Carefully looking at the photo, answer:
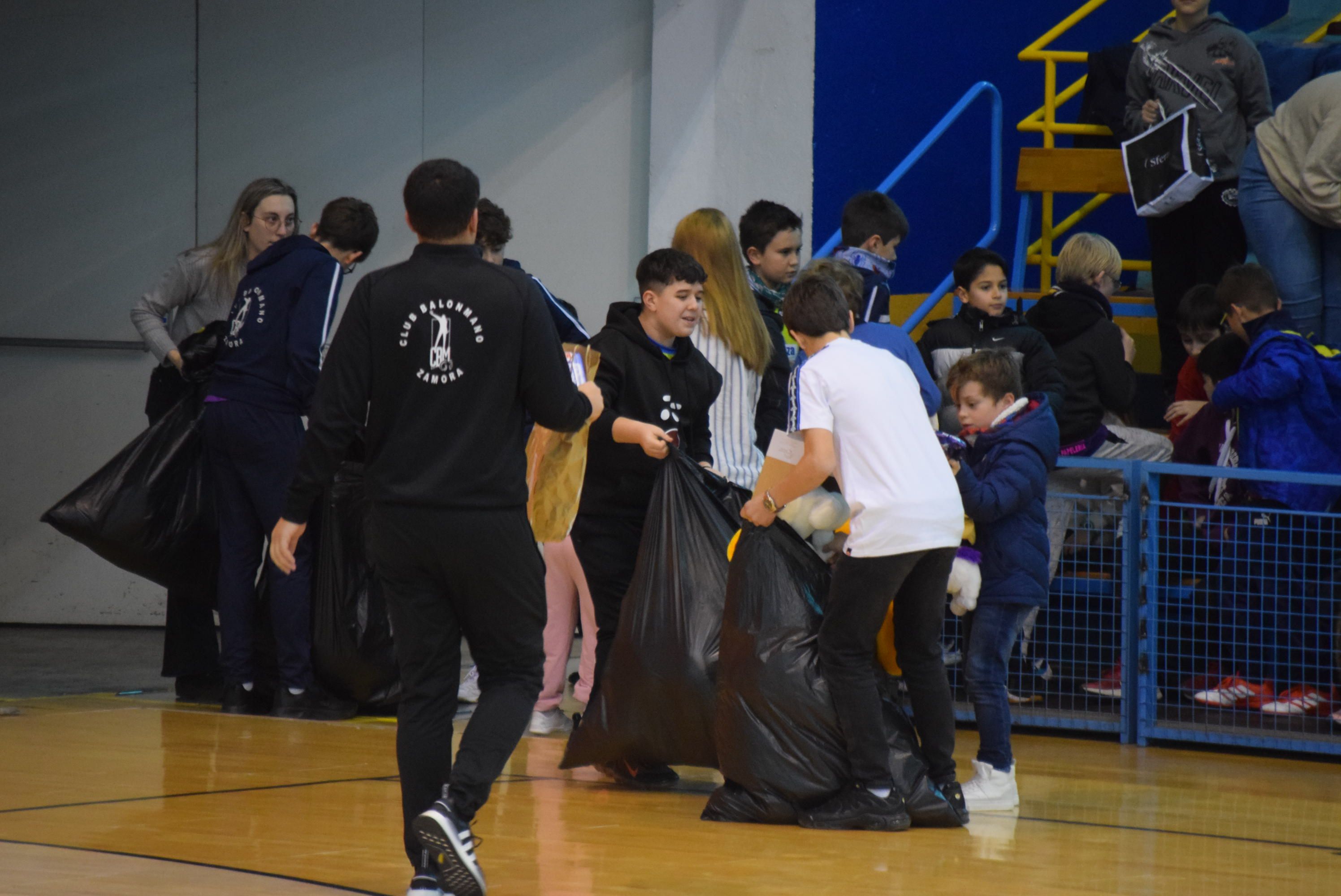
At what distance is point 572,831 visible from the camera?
3.74m

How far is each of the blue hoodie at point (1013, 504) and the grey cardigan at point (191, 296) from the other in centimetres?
300

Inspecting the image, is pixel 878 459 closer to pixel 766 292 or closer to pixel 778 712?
pixel 778 712

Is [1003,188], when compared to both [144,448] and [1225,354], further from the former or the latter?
[144,448]

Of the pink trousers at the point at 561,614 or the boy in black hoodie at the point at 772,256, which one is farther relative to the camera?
the pink trousers at the point at 561,614

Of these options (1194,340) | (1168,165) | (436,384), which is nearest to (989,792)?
(436,384)

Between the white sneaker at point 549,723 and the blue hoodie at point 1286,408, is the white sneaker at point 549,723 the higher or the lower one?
the lower one

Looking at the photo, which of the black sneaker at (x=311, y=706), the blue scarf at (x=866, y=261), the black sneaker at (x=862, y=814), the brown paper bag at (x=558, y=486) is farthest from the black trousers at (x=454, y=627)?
the blue scarf at (x=866, y=261)

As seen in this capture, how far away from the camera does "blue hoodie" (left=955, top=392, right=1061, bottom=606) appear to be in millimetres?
4250

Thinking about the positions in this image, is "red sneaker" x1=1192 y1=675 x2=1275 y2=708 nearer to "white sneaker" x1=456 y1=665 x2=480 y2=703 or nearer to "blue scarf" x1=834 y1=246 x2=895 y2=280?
"blue scarf" x1=834 y1=246 x2=895 y2=280

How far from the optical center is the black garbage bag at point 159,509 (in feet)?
18.1

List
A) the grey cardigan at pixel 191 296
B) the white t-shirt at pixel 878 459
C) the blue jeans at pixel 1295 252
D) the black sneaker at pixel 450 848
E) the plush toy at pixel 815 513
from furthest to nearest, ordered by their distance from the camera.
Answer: the blue jeans at pixel 1295 252 < the grey cardigan at pixel 191 296 < the plush toy at pixel 815 513 < the white t-shirt at pixel 878 459 < the black sneaker at pixel 450 848

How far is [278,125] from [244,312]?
281 cm

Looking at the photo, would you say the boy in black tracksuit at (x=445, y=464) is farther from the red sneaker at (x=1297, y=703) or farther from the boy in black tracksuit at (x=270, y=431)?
the red sneaker at (x=1297, y=703)

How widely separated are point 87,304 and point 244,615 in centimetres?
315
